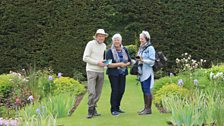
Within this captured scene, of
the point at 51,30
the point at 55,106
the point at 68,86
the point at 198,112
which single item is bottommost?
the point at 68,86

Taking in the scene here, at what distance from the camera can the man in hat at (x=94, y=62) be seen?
928 cm

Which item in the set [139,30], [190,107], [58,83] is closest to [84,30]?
[139,30]

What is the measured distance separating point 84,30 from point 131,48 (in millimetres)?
4396

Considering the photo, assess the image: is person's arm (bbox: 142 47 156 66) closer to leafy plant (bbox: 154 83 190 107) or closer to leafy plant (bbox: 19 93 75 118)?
leafy plant (bbox: 154 83 190 107)

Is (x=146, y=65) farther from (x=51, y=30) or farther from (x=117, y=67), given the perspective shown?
(x=51, y=30)

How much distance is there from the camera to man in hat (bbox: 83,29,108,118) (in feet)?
30.5

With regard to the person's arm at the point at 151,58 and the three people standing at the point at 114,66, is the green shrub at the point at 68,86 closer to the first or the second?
the three people standing at the point at 114,66

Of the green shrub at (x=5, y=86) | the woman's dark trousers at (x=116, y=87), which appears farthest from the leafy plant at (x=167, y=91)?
the green shrub at (x=5, y=86)

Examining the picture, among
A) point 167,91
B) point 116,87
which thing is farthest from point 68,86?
point 116,87

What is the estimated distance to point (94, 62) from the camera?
9.25m

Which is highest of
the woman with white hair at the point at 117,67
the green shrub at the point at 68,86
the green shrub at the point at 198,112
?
the woman with white hair at the point at 117,67

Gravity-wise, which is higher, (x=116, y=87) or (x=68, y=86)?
(x=116, y=87)

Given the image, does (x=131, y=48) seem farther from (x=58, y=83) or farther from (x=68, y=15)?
(x=58, y=83)

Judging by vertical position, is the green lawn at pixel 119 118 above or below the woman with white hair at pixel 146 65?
below
